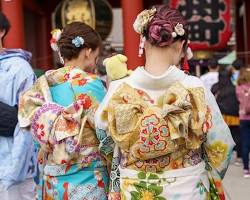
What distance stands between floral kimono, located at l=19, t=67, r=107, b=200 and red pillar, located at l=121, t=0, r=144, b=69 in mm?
7604

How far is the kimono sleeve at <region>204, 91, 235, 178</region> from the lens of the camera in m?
2.57

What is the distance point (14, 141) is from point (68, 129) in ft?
1.64

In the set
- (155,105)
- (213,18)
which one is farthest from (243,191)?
(213,18)

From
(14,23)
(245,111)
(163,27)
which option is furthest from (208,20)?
(163,27)

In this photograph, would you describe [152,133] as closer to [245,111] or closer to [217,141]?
[217,141]

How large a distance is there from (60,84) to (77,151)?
14.8 inches

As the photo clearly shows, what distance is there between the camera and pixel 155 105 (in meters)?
2.56

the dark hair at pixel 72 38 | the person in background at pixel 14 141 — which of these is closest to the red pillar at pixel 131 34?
the person in background at pixel 14 141

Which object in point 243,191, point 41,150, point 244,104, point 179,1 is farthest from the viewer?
point 179,1

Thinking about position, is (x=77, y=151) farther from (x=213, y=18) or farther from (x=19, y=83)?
(x=213, y=18)

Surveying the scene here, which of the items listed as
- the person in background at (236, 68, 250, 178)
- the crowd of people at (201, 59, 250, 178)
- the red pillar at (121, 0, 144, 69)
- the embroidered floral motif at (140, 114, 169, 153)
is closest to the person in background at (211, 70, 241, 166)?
the crowd of people at (201, 59, 250, 178)

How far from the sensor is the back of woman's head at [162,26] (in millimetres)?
2568

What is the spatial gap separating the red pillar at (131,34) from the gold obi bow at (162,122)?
8122mm

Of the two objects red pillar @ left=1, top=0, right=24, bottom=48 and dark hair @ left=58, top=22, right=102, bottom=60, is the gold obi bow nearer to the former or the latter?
dark hair @ left=58, top=22, right=102, bottom=60
